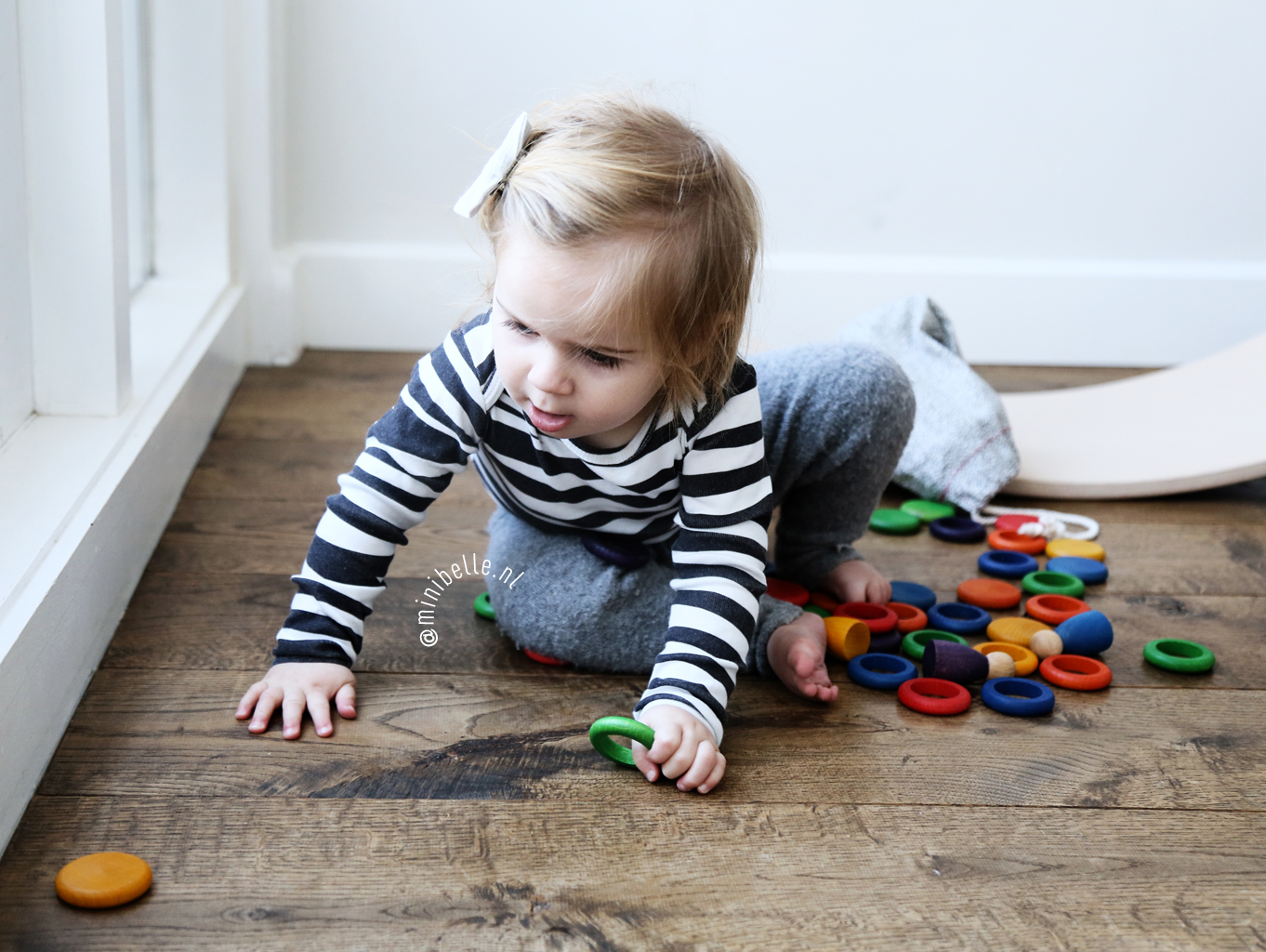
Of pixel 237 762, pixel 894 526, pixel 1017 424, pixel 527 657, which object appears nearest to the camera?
pixel 237 762

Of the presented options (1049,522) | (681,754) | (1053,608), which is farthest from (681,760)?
(1049,522)

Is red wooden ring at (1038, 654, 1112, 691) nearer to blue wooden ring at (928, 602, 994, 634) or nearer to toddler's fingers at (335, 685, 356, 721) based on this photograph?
blue wooden ring at (928, 602, 994, 634)

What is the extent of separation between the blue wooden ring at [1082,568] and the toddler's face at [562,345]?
583 millimetres

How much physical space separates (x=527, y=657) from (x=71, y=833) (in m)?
0.36

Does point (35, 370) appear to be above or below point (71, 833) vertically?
above

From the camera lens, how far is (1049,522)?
1290 mm

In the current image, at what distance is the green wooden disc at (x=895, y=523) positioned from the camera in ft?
4.20

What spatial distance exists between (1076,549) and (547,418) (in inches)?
27.6

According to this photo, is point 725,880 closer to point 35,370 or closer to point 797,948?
point 797,948

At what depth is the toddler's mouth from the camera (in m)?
0.76

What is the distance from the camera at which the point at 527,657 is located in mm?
956

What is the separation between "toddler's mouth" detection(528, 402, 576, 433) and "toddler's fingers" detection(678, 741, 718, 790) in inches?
9.1

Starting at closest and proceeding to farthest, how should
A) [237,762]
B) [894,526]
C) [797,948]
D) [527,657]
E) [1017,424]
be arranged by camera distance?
[797,948] < [237,762] < [527,657] < [894,526] < [1017,424]

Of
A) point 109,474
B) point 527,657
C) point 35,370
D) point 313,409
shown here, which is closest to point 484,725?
point 527,657
